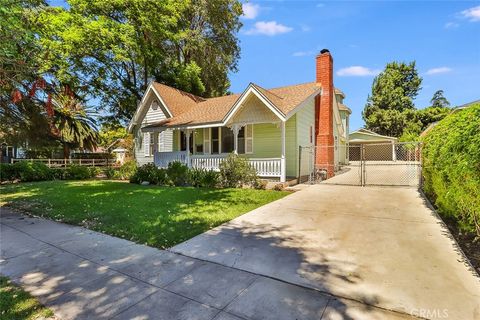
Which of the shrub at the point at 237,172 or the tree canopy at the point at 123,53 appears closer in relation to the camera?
the shrub at the point at 237,172

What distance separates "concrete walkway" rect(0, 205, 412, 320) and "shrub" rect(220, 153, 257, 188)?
310 inches

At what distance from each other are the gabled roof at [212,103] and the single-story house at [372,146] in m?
20.6

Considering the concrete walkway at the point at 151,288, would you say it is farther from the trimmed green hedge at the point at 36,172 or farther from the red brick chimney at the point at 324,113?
the trimmed green hedge at the point at 36,172

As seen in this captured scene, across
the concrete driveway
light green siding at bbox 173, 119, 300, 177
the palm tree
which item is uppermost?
the palm tree

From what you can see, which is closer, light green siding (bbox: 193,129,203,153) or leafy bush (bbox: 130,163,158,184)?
leafy bush (bbox: 130,163,158,184)

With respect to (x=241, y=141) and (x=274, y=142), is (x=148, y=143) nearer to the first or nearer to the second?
(x=241, y=141)

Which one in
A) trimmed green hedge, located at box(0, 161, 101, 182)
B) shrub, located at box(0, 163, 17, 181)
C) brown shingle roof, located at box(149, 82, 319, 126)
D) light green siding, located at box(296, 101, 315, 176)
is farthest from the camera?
trimmed green hedge, located at box(0, 161, 101, 182)

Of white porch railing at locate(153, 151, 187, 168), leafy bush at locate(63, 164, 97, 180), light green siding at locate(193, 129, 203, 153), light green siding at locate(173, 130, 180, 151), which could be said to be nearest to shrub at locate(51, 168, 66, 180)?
leafy bush at locate(63, 164, 97, 180)

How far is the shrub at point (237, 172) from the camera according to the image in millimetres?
12664

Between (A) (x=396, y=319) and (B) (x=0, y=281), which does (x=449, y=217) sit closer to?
(A) (x=396, y=319)

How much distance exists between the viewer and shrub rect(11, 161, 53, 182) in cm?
1802

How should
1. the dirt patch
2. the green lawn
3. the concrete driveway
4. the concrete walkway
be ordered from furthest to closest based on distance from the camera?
1. the green lawn
2. the dirt patch
3. the concrete driveway
4. the concrete walkway

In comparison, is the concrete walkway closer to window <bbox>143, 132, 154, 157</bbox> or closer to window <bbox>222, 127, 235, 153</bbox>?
window <bbox>222, 127, 235, 153</bbox>

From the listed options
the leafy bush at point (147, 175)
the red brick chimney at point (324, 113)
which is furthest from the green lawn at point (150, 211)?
the red brick chimney at point (324, 113)
